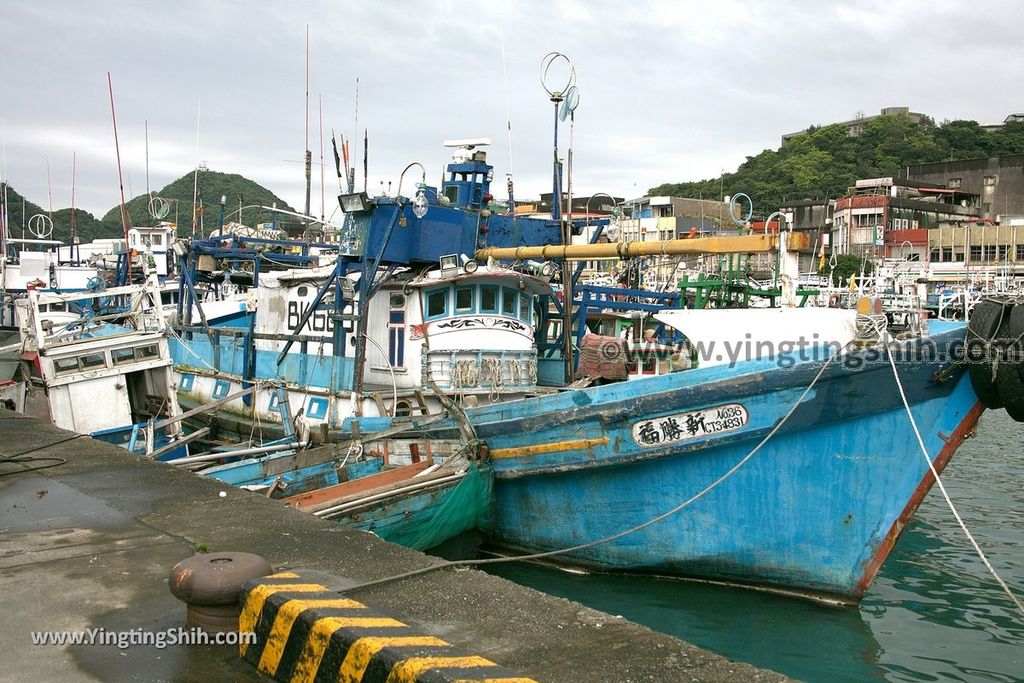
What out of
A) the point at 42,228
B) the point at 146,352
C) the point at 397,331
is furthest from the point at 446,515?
Result: the point at 42,228

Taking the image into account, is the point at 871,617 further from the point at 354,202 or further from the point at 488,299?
the point at 354,202

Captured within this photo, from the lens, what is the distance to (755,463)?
8453 mm

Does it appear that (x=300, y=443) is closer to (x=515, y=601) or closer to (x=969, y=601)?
(x=515, y=601)

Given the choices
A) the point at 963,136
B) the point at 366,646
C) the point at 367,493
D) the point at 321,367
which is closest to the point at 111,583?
the point at 366,646

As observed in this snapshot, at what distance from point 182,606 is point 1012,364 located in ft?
23.0

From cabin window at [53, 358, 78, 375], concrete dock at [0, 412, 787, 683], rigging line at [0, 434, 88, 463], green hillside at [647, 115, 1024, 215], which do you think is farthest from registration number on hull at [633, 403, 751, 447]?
green hillside at [647, 115, 1024, 215]

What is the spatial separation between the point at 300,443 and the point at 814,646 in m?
6.77

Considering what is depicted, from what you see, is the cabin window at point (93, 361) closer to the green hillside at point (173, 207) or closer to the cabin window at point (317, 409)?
the cabin window at point (317, 409)

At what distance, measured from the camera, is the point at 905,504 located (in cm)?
820

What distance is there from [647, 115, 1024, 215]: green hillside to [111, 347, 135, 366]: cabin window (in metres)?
74.5

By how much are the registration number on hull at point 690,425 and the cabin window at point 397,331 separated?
195 inches

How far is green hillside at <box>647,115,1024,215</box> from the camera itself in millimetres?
85562

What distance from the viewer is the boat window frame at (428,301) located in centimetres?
1216

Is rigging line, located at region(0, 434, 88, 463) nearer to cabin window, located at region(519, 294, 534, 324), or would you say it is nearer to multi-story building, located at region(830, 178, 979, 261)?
cabin window, located at region(519, 294, 534, 324)
